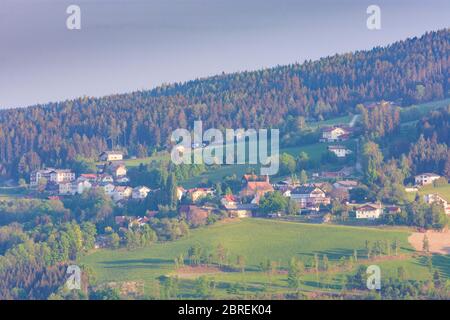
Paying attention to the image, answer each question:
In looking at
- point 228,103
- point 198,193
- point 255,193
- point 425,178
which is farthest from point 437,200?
point 228,103

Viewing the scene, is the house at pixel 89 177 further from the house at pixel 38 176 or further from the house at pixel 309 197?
the house at pixel 309 197

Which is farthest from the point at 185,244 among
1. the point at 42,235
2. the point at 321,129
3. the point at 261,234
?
the point at 321,129

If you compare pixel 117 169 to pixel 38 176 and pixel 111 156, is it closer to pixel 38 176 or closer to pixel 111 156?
pixel 38 176

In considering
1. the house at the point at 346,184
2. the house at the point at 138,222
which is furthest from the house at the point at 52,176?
the house at the point at 346,184

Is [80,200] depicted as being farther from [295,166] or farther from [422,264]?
[422,264]

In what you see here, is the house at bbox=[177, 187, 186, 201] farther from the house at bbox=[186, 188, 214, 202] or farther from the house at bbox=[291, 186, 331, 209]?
the house at bbox=[291, 186, 331, 209]

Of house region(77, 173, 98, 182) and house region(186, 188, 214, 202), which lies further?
house region(77, 173, 98, 182)

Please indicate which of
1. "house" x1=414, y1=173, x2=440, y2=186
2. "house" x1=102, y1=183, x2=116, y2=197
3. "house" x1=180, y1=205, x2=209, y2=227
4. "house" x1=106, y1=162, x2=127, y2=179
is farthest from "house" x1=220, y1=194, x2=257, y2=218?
"house" x1=106, y1=162, x2=127, y2=179
